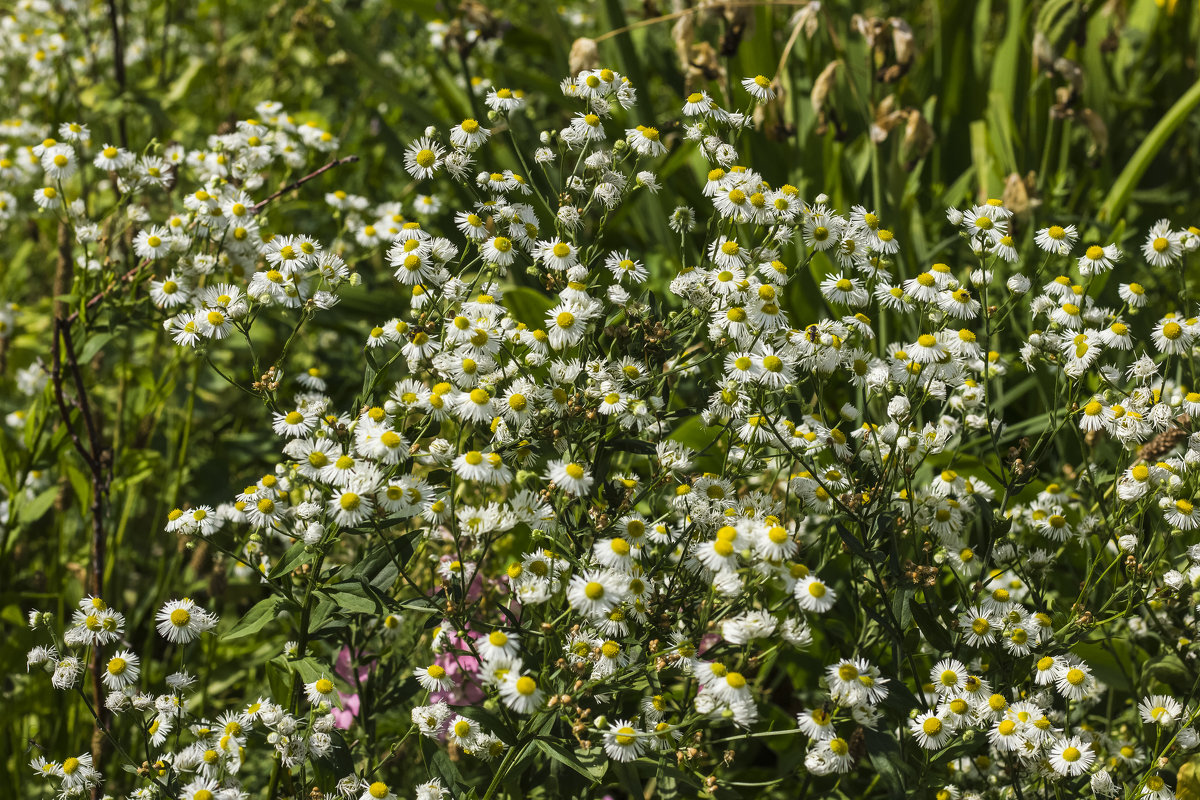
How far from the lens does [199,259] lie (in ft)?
4.87

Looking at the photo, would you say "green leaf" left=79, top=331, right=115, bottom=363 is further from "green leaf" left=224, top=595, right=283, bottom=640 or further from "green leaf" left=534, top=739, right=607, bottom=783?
"green leaf" left=534, top=739, right=607, bottom=783

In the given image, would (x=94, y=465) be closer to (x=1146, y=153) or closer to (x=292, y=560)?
(x=292, y=560)

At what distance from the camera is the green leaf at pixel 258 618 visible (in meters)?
1.12

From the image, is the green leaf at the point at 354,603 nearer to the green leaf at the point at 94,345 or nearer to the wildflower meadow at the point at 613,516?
the wildflower meadow at the point at 613,516

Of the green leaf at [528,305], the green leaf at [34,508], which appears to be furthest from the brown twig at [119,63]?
the green leaf at [528,305]

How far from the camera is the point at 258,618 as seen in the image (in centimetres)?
115

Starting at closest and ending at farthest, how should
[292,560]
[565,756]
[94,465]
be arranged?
[565,756]
[292,560]
[94,465]

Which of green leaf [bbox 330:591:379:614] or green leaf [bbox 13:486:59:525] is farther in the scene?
green leaf [bbox 13:486:59:525]

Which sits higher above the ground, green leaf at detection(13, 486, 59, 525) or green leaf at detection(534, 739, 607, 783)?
green leaf at detection(13, 486, 59, 525)

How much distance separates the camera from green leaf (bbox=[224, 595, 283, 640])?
112 centimetres

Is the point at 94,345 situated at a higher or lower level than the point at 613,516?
higher

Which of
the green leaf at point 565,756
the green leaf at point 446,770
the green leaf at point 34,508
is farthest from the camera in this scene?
the green leaf at point 34,508

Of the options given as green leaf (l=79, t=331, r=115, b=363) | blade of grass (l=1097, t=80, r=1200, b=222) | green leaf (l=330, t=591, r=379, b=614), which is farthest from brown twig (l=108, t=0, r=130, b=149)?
blade of grass (l=1097, t=80, r=1200, b=222)

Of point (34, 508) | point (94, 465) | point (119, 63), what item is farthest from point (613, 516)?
point (119, 63)
